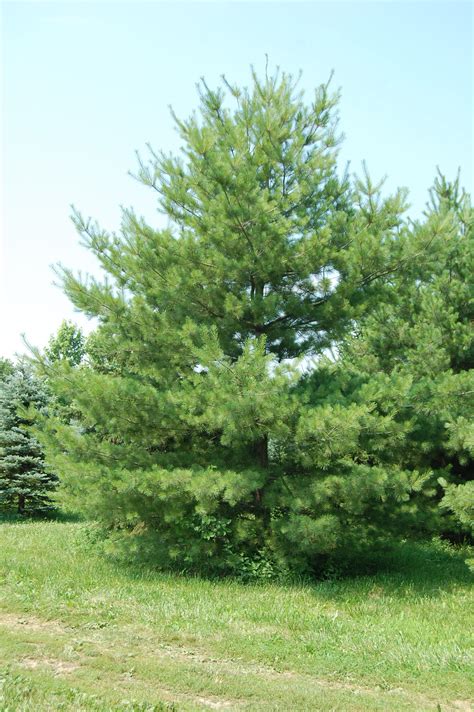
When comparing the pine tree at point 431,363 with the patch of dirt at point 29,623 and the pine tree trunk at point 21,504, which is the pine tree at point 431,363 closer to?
the patch of dirt at point 29,623

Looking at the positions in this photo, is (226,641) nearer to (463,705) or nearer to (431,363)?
(463,705)

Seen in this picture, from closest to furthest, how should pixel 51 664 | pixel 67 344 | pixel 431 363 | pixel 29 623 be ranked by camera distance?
1. pixel 51 664
2. pixel 29 623
3. pixel 431 363
4. pixel 67 344

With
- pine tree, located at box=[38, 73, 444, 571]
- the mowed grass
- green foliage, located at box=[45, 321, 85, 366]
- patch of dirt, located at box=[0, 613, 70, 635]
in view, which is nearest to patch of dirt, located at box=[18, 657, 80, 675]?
the mowed grass

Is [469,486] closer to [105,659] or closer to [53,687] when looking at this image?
[105,659]

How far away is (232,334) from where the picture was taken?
1030cm

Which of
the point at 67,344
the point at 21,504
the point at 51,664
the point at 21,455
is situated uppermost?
the point at 67,344

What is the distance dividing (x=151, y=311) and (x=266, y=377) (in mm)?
2790

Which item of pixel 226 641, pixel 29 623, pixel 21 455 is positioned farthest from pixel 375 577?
pixel 21 455

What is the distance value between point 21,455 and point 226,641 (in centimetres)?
1220

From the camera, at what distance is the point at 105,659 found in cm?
559

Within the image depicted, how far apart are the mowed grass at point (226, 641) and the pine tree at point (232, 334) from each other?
103cm

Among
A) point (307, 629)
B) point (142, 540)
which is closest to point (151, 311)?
point (142, 540)

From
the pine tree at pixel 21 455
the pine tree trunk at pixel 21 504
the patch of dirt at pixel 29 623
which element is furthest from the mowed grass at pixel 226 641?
the pine tree trunk at pixel 21 504

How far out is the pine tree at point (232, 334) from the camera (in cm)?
866
